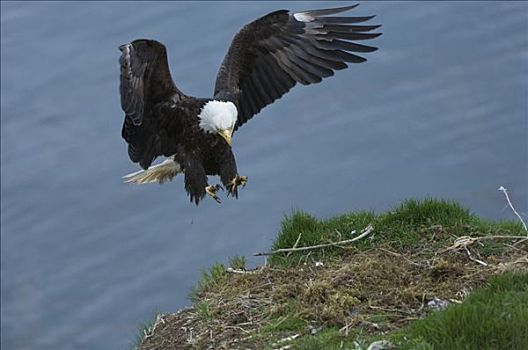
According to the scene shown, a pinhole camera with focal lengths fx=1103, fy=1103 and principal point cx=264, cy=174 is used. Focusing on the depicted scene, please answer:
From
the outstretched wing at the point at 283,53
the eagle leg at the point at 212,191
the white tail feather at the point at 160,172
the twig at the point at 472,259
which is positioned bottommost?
the twig at the point at 472,259

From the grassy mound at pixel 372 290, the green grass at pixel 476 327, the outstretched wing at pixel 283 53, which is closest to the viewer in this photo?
the green grass at pixel 476 327

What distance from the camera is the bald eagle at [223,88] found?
23.2ft

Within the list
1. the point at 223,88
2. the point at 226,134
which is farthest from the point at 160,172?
the point at 226,134

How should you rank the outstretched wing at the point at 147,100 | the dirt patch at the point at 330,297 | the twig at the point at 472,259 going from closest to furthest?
1. the dirt patch at the point at 330,297
2. the twig at the point at 472,259
3. the outstretched wing at the point at 147,100

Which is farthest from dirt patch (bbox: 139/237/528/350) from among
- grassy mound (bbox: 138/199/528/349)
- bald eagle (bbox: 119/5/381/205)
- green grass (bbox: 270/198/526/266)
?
bald eagle (bbox: 119/5/381/205)

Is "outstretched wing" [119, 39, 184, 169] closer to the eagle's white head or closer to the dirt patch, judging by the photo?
the eagle's white head

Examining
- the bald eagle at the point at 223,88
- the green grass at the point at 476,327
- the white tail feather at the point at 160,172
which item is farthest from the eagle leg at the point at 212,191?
the green grass at the point at 476,327

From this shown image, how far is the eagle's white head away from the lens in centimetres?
713

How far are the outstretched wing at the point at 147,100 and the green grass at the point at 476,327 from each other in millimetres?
2846

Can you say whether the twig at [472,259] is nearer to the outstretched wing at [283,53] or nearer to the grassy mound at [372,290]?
the grassy mound at [372,290]

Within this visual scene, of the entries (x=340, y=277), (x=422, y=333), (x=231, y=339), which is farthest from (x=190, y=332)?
(x=422, y=333)

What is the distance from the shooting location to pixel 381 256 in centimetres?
581

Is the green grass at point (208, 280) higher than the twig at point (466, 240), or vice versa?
the green grass at point (208, 280)

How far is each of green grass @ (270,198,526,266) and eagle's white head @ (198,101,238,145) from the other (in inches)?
38.5
